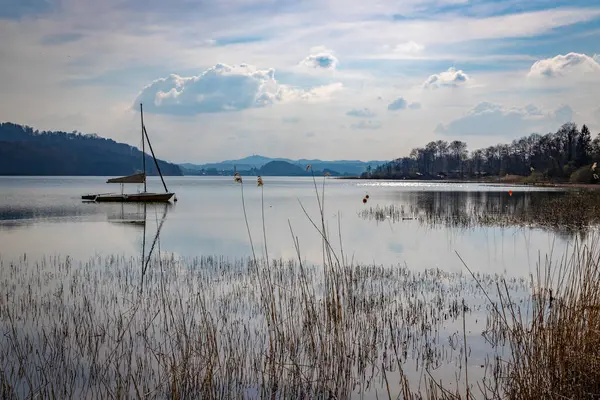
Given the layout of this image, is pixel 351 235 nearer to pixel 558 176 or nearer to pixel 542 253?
pixel 542 253

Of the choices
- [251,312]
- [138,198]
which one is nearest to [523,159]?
[138,198]

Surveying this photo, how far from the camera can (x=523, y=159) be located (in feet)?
476

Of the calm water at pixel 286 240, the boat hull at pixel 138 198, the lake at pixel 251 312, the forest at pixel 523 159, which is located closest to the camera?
the lake at pixel 251 312

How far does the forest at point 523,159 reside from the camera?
98706 millimetres

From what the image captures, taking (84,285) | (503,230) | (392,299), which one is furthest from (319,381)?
(503,230)

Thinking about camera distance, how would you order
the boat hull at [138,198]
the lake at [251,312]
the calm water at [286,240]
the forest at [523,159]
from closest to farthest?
1. the lake at [251,312]
2. the calm water at [286,240]
3. the boat hull at [138,198]
4. the forest at [523,159]

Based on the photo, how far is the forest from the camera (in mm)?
98706

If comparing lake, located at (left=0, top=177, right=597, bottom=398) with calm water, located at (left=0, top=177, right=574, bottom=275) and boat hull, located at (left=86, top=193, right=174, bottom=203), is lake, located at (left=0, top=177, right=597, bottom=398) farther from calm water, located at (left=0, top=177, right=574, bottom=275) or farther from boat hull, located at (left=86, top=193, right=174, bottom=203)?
boat hull, located at (left=86, top=193, right=174, bottom=203)

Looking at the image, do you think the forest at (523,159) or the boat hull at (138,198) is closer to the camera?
the boat hull at (138,198)

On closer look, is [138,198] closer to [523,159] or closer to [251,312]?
[251,312]

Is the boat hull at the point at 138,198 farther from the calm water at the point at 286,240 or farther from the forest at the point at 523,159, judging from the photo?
the forest at the point at 523,159

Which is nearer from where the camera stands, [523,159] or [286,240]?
Answer: [286,240]

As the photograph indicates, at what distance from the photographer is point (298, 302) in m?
12.0

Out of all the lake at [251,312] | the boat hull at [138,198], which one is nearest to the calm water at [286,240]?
the lake at [251,312]
